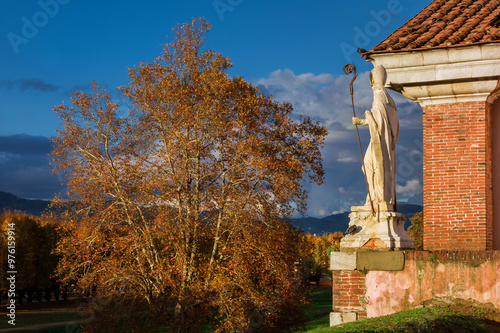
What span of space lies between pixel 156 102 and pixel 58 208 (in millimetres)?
5919

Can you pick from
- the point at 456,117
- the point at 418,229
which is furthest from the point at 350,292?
the point at 418,229

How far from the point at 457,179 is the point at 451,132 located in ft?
3.07

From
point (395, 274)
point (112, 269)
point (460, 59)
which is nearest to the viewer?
point (395, 274)

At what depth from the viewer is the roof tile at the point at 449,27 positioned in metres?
11.1

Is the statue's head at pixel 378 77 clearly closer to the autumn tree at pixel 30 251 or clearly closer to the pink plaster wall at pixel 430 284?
the pink plaster wall at pixel 430 284

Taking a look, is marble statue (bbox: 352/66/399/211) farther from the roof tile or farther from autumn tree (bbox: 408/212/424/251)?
autumn tree (bbox: 408/212/424/251)

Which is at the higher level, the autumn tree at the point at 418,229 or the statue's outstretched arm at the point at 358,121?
the statue's outstretched arm at the point at 358,121

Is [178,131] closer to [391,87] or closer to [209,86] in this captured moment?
[209,86]

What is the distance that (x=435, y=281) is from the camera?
976 centimetres

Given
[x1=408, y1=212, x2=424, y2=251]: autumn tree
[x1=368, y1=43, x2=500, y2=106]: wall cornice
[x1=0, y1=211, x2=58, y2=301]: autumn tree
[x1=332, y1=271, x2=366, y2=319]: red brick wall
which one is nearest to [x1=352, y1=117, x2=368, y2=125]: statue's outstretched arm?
[x1=368, y1=43, x2=500, y2=106]: wall cornice

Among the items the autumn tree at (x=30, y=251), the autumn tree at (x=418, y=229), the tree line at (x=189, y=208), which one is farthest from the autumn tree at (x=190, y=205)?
the autumn tree at (x=30, y=251)

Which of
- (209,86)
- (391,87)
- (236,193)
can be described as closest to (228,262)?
(236,193)

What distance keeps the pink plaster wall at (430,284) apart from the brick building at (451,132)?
0.13ft

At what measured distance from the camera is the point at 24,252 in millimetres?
52344
